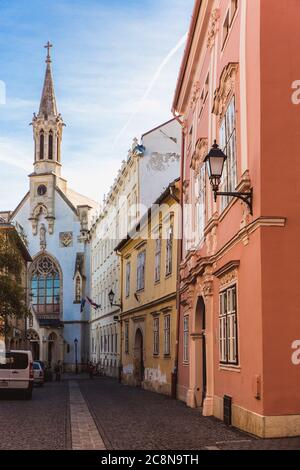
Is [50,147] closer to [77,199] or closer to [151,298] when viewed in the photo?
[77,199]

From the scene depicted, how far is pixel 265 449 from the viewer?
31.3 feet

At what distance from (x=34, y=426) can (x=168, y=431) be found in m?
2.90

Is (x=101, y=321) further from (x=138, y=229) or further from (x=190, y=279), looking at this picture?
(x=190, y=279)

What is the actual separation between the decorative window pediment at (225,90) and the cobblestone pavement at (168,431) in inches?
261

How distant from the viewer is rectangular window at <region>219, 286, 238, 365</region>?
13.6 metres

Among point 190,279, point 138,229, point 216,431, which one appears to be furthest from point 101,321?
point 216,431

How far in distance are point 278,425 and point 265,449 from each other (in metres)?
1.23

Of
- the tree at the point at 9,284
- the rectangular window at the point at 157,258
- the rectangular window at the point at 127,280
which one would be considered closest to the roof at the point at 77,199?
the rectangular window at the point at 127,280

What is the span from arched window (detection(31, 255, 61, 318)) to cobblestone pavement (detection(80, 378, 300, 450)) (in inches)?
1948

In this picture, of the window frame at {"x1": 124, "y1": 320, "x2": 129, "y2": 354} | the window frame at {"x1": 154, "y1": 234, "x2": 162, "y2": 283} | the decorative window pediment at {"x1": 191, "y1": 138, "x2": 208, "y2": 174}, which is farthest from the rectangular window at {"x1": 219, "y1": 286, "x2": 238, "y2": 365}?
the window frame at {"x1": 124, "y1": 320, "x2": 129, "y2": 354}

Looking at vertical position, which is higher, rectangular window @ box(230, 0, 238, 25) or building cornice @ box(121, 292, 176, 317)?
rectangular window @ box(230, 0, 238, 25)

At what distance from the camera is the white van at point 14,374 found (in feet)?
76.8

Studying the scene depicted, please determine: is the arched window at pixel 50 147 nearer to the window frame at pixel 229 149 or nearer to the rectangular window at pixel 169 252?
the rectangular window at pixel 169 252

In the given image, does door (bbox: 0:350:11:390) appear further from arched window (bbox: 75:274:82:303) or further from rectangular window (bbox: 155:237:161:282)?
arched window (bbox: 75:274:82:303)
